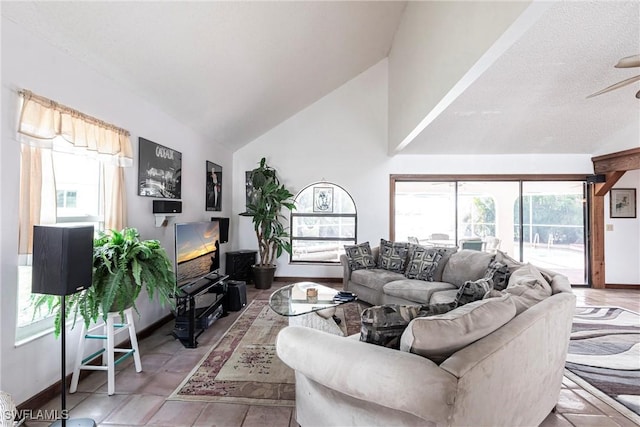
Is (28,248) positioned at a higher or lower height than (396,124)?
lower

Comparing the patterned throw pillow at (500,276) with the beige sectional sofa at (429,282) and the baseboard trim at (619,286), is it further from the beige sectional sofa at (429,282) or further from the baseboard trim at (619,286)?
the baseboard trim at (619,286)

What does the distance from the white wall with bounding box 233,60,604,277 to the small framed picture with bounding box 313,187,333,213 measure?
24cm

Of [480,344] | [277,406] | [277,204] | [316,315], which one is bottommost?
[277,406]

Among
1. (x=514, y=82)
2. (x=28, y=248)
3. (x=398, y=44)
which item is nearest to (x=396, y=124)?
(x=398, y=44)

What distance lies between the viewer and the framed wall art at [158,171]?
10.1ft

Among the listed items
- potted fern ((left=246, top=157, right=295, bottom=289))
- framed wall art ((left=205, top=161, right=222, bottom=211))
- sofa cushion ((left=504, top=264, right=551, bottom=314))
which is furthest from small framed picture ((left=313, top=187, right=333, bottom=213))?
sofa cushion ((left=504, top=264, right=551, bottom=314))

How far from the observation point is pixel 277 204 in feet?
18.3

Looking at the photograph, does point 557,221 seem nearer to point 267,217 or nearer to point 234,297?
point 267,217

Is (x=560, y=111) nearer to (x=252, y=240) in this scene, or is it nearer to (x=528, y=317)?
(x=528, y=317)

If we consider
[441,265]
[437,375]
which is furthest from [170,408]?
[441,265]

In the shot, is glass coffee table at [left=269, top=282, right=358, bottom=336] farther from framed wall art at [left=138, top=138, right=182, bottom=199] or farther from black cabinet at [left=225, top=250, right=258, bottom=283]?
black cabinet at [left=225, top=250, right=258, bottom=283]

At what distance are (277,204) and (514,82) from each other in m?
4.03

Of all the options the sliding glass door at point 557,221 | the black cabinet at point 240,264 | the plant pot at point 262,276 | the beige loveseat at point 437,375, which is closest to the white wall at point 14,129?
the beige loveseat at point 437,375

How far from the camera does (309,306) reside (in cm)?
285
